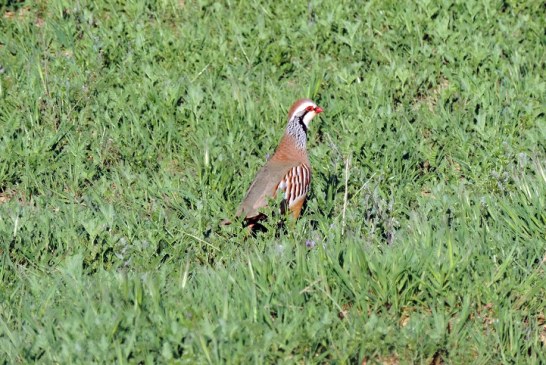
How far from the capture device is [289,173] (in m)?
6.95

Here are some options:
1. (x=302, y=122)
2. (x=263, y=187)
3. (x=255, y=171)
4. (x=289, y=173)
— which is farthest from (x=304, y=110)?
(x=263, y=187)

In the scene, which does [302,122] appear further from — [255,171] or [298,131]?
[255,171]

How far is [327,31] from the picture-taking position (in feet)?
28.7

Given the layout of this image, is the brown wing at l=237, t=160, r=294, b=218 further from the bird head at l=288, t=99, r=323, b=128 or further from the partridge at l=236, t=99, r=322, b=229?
the bird head at l=288, t=99, r=323, b=128

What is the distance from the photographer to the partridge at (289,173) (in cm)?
669

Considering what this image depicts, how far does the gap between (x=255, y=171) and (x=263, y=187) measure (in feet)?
1.84

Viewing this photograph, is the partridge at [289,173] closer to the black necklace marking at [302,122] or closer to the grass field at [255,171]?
the black necklace marking at [302,122]

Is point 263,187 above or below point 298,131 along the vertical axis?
below

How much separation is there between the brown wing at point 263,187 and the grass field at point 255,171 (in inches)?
8.0

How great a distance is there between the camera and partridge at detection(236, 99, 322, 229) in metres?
6.69

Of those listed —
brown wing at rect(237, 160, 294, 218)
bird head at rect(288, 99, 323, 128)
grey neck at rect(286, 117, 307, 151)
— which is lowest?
brown wing at rect(237, 160, 294, 218)

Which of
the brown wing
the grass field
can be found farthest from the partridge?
the grass field

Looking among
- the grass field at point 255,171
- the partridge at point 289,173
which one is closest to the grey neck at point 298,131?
the partridge at point 289,173

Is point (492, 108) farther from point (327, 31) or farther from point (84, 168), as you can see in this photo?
point (84, 168)
